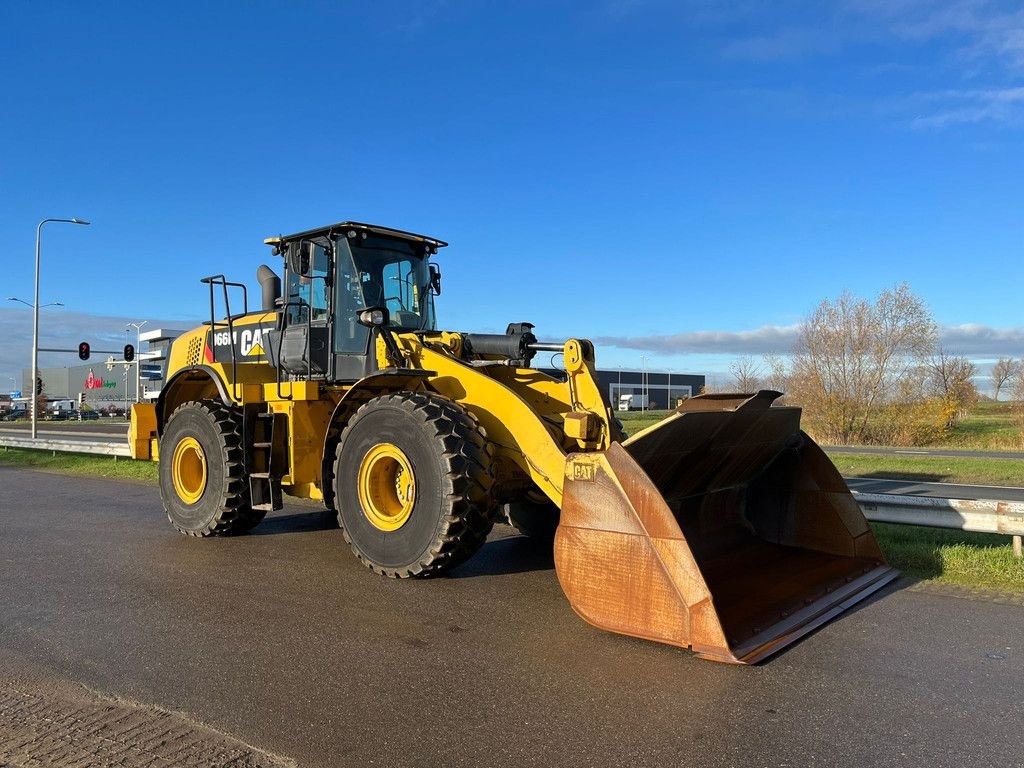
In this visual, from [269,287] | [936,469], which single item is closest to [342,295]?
[269,287]

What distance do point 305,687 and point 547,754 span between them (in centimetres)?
145

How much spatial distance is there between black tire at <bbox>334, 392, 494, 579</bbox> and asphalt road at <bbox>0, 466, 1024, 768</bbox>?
0.28m

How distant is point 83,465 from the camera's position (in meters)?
17.5

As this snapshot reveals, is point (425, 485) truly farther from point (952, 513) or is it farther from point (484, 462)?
point (952, 513)

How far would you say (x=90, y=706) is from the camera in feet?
12.8

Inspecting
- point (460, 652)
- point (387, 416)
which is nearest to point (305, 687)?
point (460, 652)

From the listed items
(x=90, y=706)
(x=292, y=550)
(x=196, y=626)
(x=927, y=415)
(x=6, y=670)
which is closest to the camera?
(x=90, y=706)

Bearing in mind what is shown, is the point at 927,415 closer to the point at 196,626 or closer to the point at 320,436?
the point at 320,436

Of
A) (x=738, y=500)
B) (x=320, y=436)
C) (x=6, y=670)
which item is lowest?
(x=6, y=670)

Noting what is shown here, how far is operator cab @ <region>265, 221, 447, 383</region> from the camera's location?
7602mm

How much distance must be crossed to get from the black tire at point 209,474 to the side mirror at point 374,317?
6.25 ft

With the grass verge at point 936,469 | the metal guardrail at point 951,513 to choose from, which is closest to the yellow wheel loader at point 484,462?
the metal guardrail at point 951,513

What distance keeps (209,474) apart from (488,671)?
4919 millimetres

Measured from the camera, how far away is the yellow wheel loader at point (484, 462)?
479 centimetres
